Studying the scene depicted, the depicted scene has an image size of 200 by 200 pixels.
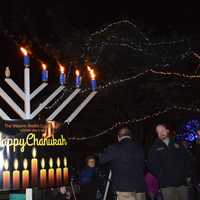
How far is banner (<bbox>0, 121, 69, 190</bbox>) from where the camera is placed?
24.0 feet

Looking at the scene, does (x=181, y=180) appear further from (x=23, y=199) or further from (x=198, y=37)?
(x=198, y=37)

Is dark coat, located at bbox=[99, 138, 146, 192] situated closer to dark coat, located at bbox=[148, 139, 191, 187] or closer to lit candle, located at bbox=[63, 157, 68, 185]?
dark coat, located at bbox=[148, 139, 191, 187]

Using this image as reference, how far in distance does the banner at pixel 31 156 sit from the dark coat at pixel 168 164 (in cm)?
147

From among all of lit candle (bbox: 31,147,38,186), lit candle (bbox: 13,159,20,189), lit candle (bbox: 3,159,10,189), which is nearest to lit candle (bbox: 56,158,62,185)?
lit candle (bbox: 31,147,38,186)

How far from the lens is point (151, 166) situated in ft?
23.9

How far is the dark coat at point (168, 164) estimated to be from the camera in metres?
7.12

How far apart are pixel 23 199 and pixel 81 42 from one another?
5.36 meters

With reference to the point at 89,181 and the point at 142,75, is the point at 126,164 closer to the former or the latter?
the point at 89,181

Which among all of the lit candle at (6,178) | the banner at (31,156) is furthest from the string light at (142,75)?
the lit candle at (6,178)

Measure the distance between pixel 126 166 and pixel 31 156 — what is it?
1.49m

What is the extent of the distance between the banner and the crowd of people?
926 millimetres

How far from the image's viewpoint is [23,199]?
8680mm

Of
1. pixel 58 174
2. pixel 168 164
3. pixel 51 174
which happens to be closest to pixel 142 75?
pixel 58 174

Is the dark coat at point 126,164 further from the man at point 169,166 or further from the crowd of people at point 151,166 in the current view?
the man at point 169,166
